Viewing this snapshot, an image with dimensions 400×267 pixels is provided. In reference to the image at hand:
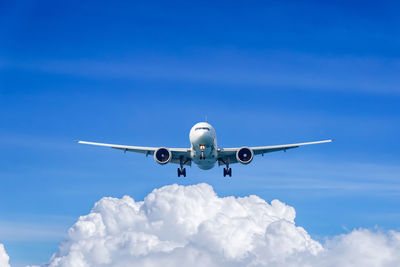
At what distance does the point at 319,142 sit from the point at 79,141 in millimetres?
34479

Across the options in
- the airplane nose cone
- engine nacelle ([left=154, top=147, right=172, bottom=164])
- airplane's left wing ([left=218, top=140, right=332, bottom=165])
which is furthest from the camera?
airplane's left wing ([left=218, top=140, right=332, bottom=165])

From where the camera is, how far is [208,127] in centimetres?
9025

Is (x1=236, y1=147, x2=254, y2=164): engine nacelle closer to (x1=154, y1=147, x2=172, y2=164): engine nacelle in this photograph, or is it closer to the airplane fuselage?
the airplane fuselage

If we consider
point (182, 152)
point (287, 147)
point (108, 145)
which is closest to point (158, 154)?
point (182, 152)

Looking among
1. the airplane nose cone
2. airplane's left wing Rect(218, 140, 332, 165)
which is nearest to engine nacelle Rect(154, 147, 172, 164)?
the airplane nose cone

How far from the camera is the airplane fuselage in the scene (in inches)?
3487

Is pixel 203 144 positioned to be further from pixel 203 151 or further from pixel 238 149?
pixel 238 149

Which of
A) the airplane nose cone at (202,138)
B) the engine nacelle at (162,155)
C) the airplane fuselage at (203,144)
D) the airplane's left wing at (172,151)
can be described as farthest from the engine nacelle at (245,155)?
the engine nacelle at (162,155)

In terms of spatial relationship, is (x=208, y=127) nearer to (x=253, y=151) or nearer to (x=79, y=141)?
(x=253, y=151)

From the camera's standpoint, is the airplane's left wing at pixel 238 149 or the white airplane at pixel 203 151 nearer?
the white airplane at pixel 203 151

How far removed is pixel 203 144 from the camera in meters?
89.1

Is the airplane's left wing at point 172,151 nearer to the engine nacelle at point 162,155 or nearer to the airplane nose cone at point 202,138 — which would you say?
the engine nacelle at point 162,155

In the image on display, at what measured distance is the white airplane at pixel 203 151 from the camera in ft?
293

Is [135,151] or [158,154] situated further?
[135,151]
